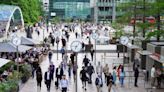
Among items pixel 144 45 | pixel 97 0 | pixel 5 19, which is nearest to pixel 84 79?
pixel 144 45

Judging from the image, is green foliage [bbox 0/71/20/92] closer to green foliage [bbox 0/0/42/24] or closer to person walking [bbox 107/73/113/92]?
person walking [bbox 107/73/113/92]

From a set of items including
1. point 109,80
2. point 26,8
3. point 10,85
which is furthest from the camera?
point 26,8

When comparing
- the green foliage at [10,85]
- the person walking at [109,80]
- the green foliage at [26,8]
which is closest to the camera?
the green foliage at [10,85]

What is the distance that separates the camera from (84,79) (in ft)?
94.1

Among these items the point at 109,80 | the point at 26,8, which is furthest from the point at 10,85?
the point at 26,8

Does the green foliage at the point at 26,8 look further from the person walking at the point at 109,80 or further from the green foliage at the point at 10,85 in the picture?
the person walking at the point at 109,80

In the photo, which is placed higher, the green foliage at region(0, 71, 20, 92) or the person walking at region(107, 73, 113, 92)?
the green foliage at region(0, 71, 20, 92)

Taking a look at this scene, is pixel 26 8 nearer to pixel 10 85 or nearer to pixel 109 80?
pixel 109 80

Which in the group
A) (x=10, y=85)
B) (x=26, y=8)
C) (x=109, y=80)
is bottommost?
(x=26, y=8)

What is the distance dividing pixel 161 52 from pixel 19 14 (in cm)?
6207

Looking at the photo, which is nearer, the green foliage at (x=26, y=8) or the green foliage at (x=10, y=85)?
the green foliage at (x=10, y=85)

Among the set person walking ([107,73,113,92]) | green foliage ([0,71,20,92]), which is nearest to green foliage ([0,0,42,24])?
green foliage ([0,71,20,92])

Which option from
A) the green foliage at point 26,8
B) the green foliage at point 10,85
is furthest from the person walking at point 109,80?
the green foliage at point 26,8

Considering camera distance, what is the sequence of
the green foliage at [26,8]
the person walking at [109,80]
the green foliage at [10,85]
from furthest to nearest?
the green foliage at [26,8]
the person walking at [109,80]
the green foliage at [10,85]
